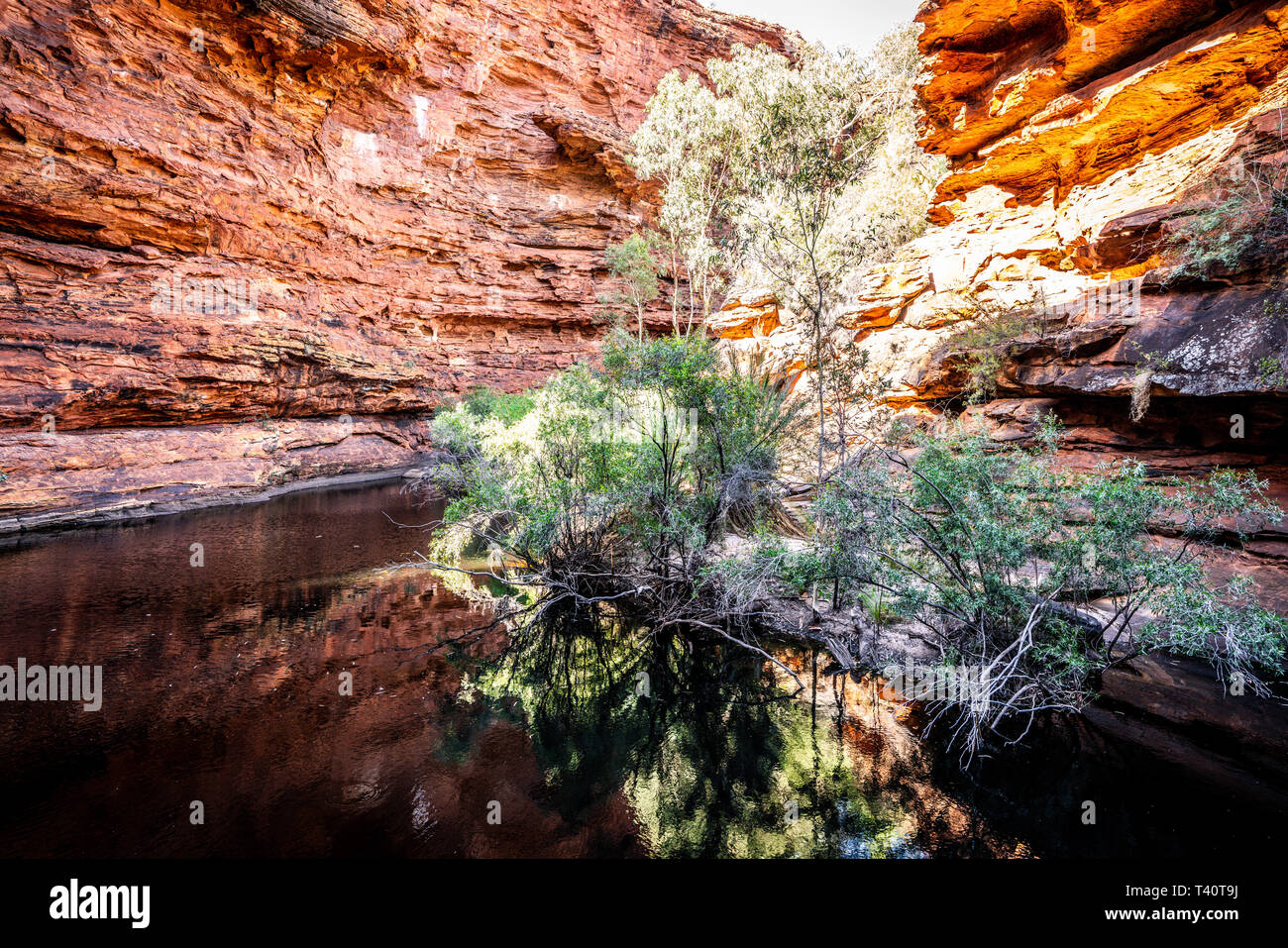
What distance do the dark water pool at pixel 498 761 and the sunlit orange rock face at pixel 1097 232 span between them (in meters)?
5.72

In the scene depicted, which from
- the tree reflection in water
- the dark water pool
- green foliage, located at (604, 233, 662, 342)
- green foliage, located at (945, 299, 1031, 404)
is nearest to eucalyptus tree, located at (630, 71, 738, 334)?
green foliage, located at (604, 233, 662, 342)

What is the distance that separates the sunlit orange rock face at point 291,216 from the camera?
1464cm

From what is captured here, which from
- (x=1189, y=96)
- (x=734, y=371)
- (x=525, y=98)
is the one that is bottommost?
(x=734, y=371)

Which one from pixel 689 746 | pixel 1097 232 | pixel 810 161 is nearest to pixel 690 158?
pixel 810 161

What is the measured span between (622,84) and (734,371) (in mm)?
28717

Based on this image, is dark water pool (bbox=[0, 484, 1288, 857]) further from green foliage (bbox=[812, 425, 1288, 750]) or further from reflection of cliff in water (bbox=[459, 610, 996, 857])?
green foliage (bbox=[812, 425, 1288, 750])

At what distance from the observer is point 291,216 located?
68.1ft

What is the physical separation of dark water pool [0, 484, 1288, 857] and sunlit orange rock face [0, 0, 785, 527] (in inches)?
435

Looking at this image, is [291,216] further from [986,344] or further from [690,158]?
[986,344]

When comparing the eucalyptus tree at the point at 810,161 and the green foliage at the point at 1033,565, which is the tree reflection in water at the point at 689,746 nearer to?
the green foliage at the point at 1033,565

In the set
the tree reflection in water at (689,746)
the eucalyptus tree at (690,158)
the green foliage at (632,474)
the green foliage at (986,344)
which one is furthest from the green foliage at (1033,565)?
the eucalyptus tree at (690,158)
